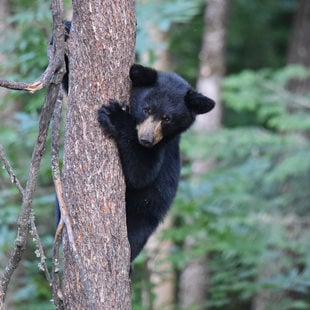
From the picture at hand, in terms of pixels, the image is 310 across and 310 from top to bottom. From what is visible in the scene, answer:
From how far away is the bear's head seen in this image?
14.5 feet

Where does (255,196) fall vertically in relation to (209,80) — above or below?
below

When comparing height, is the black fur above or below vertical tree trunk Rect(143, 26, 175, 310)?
above

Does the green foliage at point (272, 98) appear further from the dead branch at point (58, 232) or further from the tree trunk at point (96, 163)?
the dead branch at point (58, 232)

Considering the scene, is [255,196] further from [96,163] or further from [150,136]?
[96,163]

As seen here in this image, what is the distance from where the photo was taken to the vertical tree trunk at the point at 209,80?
1159 centimetres

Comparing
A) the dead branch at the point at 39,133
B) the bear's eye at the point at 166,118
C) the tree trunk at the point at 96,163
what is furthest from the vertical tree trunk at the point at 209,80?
the dead branch at the point at 39,133

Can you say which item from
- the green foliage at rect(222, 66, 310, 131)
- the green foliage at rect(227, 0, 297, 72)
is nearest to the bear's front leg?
the green foliage at rect(222, 66, 310, 131)

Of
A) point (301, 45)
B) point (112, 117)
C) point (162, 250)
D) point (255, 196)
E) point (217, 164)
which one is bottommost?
point (255, 196)

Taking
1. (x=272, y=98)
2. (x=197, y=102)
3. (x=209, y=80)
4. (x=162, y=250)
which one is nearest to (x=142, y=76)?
(x=197, y=102)

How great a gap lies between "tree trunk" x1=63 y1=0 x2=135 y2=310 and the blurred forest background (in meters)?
2.61

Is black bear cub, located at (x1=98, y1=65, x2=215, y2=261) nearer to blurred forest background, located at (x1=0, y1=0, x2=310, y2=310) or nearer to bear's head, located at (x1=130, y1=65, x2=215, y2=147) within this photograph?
bear's head, located at (x1=130, y1=65, x2=215, y2=147)

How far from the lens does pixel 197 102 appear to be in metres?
4.99

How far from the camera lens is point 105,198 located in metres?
3.65

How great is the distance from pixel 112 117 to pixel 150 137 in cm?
56
